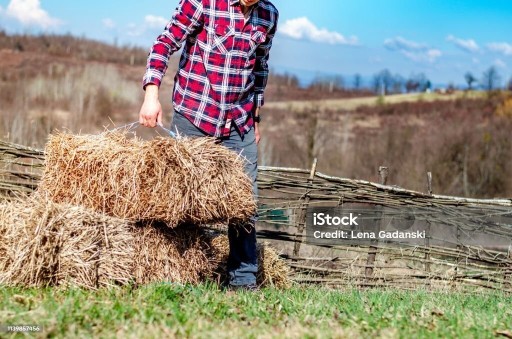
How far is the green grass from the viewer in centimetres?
371

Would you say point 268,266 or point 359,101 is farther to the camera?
point 359,101

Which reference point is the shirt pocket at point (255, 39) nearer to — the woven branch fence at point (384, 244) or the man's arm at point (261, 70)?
the man's arm at point (261, 70)

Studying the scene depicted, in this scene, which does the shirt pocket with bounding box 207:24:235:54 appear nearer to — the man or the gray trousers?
the man

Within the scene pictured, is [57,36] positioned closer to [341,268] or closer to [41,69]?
[41,69]

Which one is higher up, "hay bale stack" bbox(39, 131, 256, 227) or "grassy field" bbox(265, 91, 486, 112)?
"grassy field" bbox(265, 91, 486, 112)

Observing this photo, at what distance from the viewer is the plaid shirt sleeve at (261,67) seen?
5605 millimetres

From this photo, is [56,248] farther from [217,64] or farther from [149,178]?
[217,64]

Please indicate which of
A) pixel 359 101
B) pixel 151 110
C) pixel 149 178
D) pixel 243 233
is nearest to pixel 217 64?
pixel 151 110

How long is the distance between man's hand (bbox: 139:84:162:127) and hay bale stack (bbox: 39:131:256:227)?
0.13 meters

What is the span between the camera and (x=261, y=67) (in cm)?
573

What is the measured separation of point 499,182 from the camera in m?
31.0

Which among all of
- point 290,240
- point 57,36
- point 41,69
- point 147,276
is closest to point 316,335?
point 147,276

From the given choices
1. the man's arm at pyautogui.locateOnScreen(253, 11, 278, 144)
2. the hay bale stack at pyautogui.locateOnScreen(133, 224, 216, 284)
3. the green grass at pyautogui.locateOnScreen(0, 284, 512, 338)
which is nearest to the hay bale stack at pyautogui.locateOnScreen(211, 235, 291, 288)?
the hay bale stack at pyautogui.locateOnScreen(133, 224, 216, 284)

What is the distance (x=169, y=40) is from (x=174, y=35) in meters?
0.05
